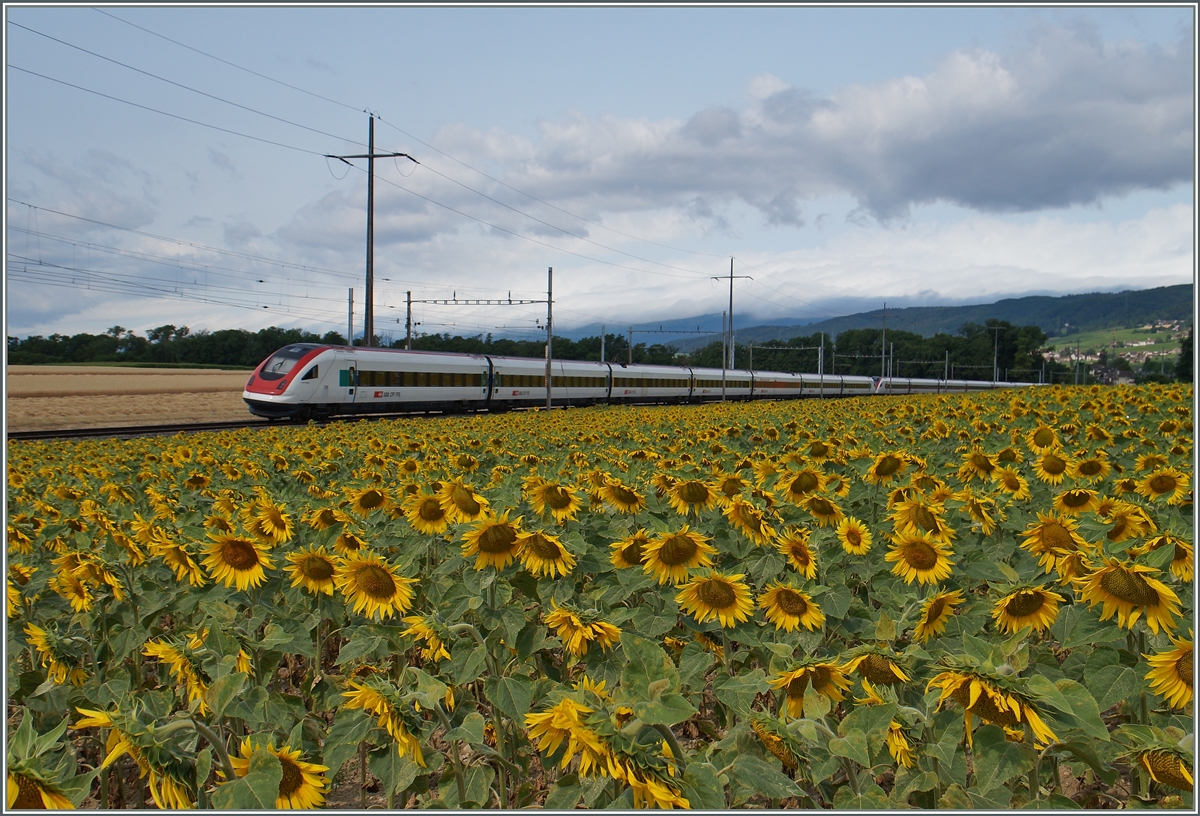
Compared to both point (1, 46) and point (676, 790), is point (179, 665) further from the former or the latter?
point (1, 46)

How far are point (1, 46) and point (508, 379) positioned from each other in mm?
36868

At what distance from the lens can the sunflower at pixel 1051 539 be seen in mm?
2813

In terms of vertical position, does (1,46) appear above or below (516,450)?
above

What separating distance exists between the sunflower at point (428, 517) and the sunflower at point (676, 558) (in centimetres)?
121

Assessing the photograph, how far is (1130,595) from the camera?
2168 millimetres

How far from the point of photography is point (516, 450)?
8094mm

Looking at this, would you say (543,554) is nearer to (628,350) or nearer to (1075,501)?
(1075,501)

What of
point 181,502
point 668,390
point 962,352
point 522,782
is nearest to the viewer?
point 522,782

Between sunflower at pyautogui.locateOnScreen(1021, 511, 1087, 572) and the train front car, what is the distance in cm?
2851

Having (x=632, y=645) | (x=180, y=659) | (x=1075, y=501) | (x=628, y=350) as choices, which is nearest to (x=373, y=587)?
(x=180, y=659)

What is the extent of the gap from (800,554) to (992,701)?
44.9 inches

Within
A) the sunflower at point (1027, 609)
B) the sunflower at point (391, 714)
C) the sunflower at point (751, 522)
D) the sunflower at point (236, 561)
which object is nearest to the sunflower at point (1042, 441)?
the sunflower at point (751, 522)

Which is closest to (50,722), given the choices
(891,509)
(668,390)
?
(891,509)

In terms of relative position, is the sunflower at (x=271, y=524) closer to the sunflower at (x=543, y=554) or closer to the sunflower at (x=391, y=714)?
the sunflower at (x=543, y=554)
